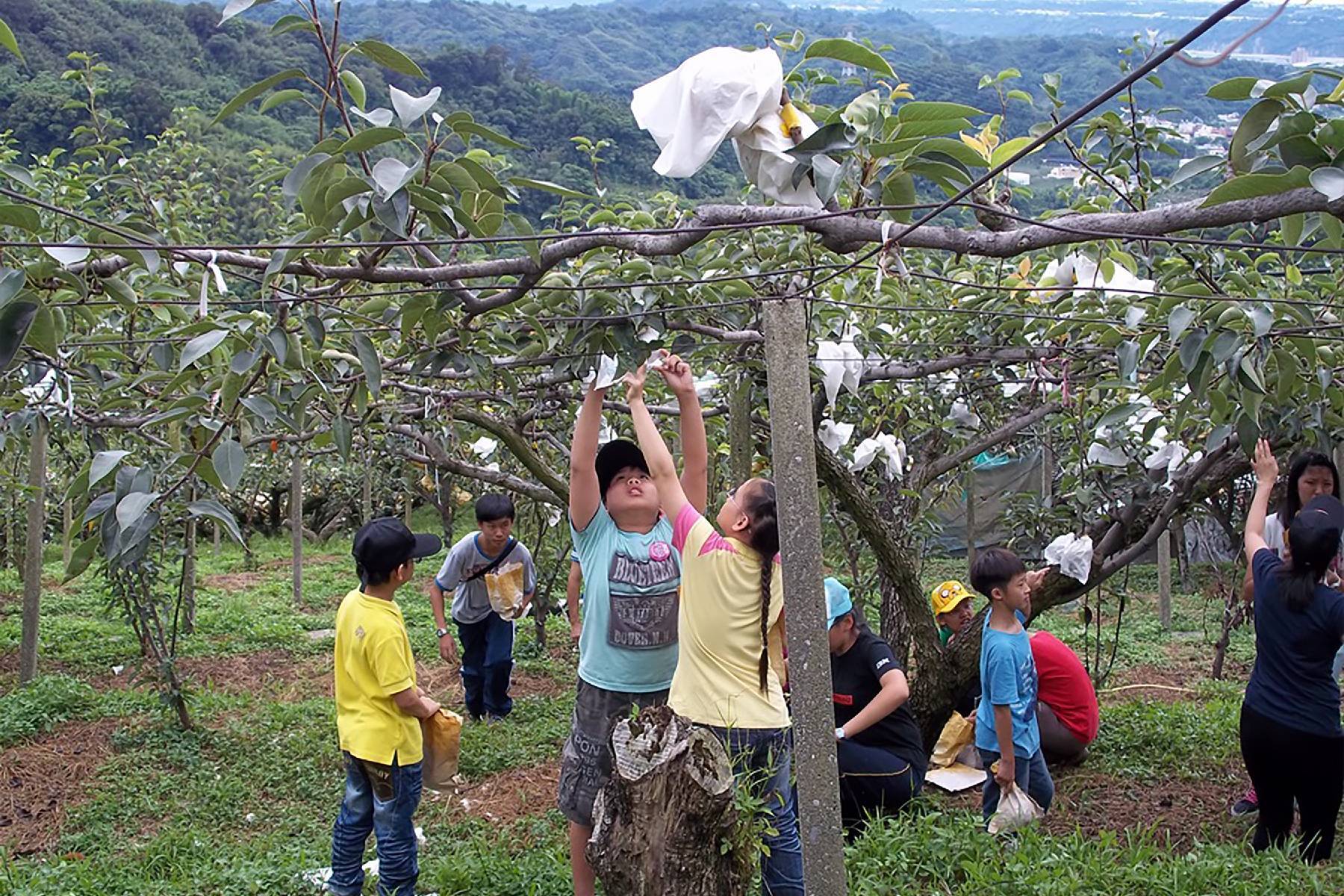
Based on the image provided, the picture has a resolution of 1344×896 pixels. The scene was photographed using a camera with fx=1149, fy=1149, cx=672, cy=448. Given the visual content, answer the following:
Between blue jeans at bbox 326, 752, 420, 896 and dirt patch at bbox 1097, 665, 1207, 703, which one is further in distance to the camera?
dirt patch at bbox 1097, 665, 1207, 703

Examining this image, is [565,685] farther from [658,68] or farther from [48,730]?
[658,68]

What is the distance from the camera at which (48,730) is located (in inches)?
192

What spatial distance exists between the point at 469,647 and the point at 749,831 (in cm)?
340

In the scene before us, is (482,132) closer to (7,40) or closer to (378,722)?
(7,40)

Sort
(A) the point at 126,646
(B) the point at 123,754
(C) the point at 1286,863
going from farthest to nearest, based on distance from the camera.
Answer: (A) the point at 126,646 < (B) the point at 123,754 < (C) the point at 1286,863

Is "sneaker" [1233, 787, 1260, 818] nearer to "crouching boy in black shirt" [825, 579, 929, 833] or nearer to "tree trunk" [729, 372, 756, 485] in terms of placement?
"crouching boy in black shirt" [825, 579, 929, 833]

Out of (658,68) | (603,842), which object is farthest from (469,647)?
(658,68)

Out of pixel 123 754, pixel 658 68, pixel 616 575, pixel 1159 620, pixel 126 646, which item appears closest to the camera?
pixel 616 575

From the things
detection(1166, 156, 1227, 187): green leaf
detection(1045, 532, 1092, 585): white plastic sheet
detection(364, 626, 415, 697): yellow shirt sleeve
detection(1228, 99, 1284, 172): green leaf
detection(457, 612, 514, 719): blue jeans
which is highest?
detection(1228, 99, 1284, 172): green leaf

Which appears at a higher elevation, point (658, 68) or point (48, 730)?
point (658, 68)

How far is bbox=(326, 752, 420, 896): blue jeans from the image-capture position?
2.91m

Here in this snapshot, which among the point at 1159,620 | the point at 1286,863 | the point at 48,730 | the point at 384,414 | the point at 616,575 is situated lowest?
the point at 1159,620

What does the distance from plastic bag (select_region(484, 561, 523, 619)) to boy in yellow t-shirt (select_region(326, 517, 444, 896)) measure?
2.21 m

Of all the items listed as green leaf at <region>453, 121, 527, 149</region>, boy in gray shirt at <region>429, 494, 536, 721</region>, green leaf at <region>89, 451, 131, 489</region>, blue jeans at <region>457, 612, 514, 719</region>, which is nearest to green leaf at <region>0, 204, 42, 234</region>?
green leaf at <region>89, 451, 131, 489</region>
